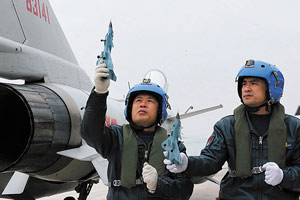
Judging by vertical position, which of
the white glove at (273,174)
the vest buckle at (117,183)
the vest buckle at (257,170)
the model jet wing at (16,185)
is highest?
the white glove at (273,174)

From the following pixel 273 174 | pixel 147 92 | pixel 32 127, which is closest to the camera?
pixel 273 174

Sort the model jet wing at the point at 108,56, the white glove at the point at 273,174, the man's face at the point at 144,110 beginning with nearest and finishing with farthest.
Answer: the white glove at the point at 273,174 < the model jet wing at the point at 108,56 < the man's face at the point at 144,110

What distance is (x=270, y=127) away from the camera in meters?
2.41

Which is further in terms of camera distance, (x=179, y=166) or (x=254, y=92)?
(x=254, y=92)

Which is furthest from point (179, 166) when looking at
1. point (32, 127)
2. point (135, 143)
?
point (32, 127)

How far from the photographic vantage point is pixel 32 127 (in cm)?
335

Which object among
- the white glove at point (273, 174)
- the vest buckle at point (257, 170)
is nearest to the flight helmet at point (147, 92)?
the vest buckle at point (257, 170)

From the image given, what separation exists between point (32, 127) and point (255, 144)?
85.2 inches

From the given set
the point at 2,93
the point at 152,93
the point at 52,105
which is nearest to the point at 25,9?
the point at 2,93

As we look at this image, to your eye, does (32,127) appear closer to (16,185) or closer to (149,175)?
→ (149,175)

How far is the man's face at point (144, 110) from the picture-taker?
8.95ft

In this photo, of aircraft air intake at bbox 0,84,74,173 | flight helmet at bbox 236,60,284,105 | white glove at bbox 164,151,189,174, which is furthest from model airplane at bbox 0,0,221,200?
flight helmet at bbox 236,60,284,105

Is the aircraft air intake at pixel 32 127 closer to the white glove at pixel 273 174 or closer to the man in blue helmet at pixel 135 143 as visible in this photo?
the man in blue helmet at pixel 135 143

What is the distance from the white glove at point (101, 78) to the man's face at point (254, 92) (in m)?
1.06
